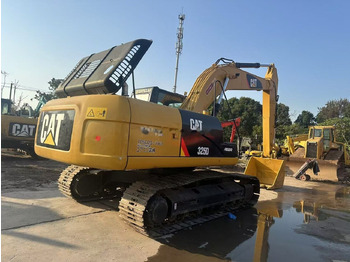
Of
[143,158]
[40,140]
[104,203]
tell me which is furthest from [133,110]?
[104,203]

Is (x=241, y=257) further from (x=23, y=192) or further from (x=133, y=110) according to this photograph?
(x=23, y=192)

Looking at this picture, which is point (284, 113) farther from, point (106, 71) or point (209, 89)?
point (106, 71)

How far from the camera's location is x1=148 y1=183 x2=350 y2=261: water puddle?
3.82 meters

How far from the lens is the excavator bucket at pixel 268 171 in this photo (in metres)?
8.96

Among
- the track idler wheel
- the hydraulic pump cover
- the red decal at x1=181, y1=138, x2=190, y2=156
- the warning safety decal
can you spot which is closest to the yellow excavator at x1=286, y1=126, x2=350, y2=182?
the red decal at x1=181, y1=138, x2=190, y2=156

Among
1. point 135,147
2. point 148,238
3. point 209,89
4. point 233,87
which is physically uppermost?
point 233,87

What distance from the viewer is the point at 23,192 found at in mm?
6215

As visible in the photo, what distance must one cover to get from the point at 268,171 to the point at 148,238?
6197 mm

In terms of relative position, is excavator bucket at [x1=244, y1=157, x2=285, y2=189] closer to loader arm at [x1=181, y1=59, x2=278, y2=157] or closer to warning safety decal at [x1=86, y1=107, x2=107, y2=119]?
loader arm at [x1=181, y1=59, x2=278, y2=157]

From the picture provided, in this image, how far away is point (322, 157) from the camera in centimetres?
1359

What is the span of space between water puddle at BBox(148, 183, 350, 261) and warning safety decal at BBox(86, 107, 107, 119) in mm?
1930

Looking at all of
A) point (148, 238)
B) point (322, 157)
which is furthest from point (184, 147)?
point (322, 157)

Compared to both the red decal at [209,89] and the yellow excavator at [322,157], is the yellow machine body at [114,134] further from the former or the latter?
the yellow excavator at [322,157]

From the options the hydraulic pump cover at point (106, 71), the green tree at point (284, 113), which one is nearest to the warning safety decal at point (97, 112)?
the hydraulic pump cover at point (106, 71)
